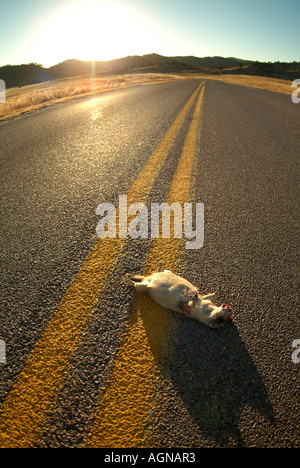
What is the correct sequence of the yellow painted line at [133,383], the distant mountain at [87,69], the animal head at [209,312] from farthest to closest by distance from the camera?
the distant mountain at [87,69] < the animal head at [209,312] < the yellow painted line at [133,383]

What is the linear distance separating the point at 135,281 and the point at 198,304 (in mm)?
413

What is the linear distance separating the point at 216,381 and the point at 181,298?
412 mm

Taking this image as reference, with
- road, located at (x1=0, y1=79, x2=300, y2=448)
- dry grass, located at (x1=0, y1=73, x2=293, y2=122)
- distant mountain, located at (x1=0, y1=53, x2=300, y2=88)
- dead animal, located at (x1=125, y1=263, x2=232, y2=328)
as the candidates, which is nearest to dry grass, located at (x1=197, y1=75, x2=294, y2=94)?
dry grass, located at (x1=0, y1=73, x2=293, y2=122)

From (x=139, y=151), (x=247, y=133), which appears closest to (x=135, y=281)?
(x=139, y=151)

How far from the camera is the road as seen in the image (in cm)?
95

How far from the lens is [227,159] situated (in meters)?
3.56

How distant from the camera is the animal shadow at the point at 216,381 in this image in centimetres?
96

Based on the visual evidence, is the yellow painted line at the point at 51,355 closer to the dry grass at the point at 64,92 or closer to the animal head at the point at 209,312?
the animal head at the point at 209,312

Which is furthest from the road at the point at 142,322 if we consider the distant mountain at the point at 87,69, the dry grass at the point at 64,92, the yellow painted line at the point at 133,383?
the distant mountain at the point at 87,69

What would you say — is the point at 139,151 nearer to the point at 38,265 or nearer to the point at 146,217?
the point at 146,217

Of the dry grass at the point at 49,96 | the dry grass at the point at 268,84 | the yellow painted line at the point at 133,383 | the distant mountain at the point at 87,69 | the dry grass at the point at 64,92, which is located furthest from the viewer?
the distant mountain at the point at 87,69

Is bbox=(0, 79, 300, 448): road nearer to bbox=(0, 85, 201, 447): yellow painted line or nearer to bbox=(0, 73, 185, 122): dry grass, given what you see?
bbox=(0, 85, 201, 447): yellow painted line

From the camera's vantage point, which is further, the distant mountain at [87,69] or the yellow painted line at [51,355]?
the distant mountain at [87,69]

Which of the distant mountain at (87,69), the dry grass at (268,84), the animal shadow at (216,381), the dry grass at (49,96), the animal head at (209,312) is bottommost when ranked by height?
the animal shadow at (216,381)
